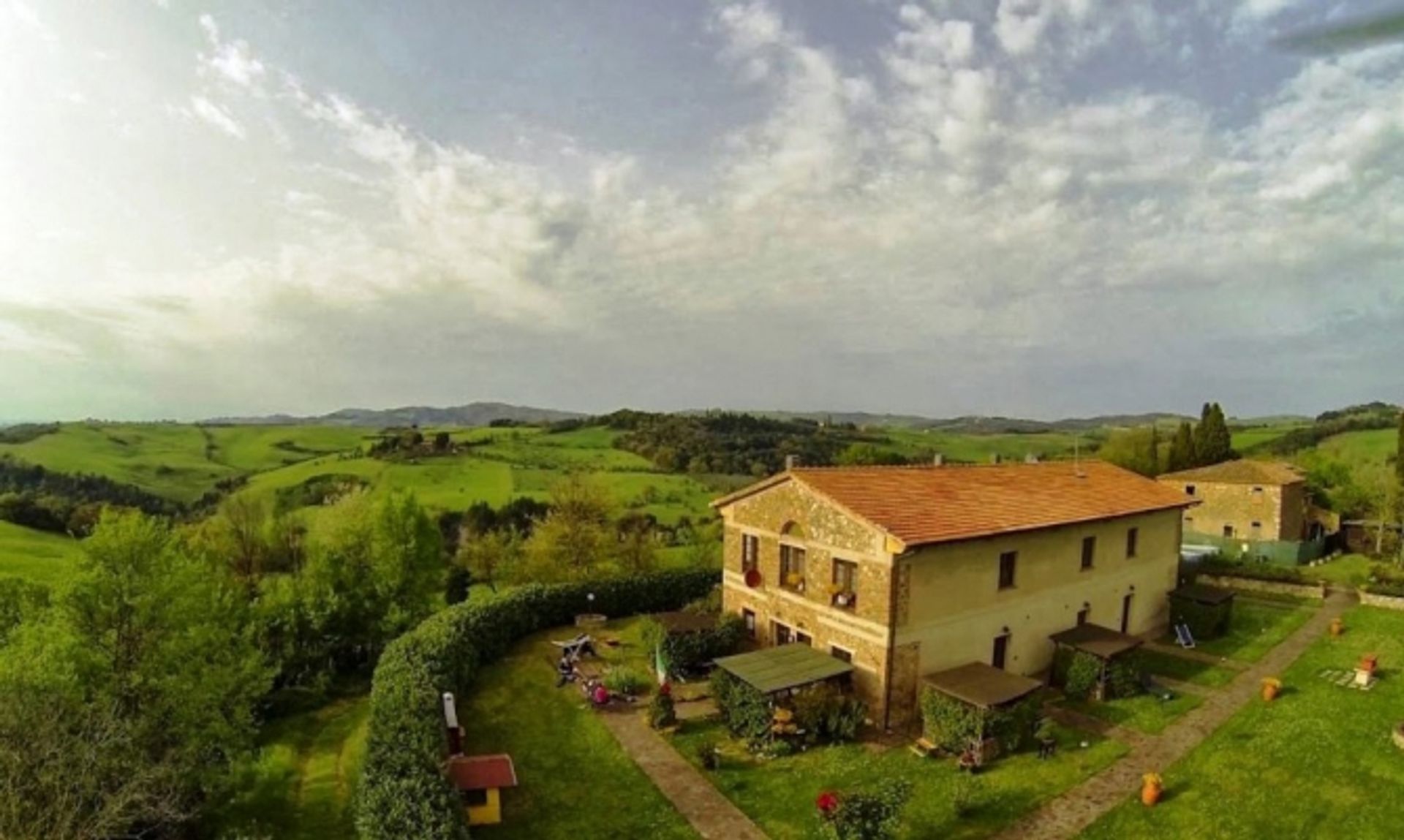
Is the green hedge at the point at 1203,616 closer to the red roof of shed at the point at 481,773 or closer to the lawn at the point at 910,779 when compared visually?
the lawn at the point at 910,779

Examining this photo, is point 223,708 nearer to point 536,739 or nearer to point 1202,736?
point 536,739

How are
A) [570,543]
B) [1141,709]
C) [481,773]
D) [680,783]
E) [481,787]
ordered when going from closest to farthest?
1. [481,787]
2. [481,773]
3. [680,783]
4. [1141,709]
5. [570,543]

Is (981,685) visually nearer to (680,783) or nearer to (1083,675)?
(1083,675)

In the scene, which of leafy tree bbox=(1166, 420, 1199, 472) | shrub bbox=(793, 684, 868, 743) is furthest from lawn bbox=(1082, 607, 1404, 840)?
leafy tree bbox=(1166, 420, 1199, 472)

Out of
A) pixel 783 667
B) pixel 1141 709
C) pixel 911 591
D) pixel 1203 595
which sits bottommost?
pixel 1141 709

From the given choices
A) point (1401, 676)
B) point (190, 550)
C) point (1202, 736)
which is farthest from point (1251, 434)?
point (190, 550)

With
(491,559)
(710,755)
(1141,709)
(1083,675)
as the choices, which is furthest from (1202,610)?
(491,559)
